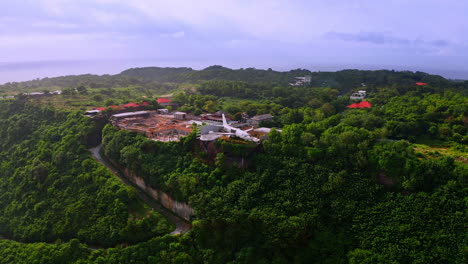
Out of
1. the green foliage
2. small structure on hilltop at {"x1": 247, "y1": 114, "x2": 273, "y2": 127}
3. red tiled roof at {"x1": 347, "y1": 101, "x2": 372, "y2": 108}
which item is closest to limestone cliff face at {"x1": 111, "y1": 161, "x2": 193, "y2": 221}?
the green foliage

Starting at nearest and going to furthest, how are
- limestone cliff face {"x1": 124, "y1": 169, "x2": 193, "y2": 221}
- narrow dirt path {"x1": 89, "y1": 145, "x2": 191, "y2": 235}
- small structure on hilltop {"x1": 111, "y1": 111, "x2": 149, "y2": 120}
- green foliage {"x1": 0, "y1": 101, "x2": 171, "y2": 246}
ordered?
1. narrow dirt path {"x1": 89, "y1": 145, "x2": 191, "y2": 235}
2. green foliage {"x1": 0, "y1": 101, "x2": 171, "y2": 246}
3. limestone cliff face {"x1": 124, "y1": 169, "x2": 193, "y2": 221}
4. small structure on hilltop {"x1": 111, "y1": 111, "x2": 149, "y2": 120}

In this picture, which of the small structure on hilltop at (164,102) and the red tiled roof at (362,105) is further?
the small structure on hilltop at (164,102)

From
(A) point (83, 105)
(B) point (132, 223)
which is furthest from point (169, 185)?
(A) point (83, 105)

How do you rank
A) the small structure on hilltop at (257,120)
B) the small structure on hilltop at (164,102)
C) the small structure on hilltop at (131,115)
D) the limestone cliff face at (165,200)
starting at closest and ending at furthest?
the limestone cliff face at (165,200) < the small structure on hilltop at (257,120) < the small structure on hilltop at (131,115) < the small structure on hilltop at (164,102)

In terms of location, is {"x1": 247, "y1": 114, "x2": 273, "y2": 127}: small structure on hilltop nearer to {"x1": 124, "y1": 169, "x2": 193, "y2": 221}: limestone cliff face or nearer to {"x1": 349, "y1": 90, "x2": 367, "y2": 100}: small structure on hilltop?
{"x1": 124, "y1": 169, "x2": 193, "y2": 221}: limestone cliff face

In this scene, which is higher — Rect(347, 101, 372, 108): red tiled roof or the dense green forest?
Rect(347, 101, 372, 108): red tiled roof

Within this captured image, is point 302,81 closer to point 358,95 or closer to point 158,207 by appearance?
point 358,95

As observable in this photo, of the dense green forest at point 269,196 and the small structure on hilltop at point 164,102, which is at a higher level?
the small structure on hilltop at point 164,102

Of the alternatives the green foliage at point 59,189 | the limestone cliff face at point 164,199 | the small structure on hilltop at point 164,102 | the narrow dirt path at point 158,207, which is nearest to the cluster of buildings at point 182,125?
the small structure on hilltop at point 164,102

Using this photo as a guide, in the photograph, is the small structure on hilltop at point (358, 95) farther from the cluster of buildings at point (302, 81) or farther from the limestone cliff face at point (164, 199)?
the limestone cliff face at point (164, 199)

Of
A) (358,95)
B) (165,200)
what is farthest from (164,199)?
(358,95)
